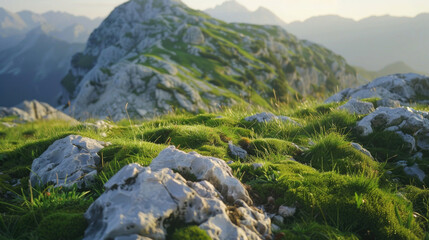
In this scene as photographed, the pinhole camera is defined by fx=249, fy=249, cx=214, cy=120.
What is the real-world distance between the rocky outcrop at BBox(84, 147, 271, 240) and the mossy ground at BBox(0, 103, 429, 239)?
25cm

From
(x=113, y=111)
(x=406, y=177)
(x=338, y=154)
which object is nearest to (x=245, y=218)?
(x=338, y=154)

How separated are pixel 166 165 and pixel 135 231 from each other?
1.73m

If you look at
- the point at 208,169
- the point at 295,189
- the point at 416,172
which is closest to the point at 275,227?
the point at 295,189

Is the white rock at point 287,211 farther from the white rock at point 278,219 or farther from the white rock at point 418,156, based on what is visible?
the white rock at point 418,156

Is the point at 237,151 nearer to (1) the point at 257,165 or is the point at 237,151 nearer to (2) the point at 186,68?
(1) the point at 257,165

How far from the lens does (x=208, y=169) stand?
4.30 m

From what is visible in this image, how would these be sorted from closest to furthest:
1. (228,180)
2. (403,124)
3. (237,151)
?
(228,180) → (237,151) → (403,124)

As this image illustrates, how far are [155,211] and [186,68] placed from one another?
80522 millimetres

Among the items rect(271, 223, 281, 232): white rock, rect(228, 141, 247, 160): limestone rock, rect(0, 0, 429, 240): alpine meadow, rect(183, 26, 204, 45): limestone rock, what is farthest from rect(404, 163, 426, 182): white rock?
rect(183, 26, 204, 45): limestone rock

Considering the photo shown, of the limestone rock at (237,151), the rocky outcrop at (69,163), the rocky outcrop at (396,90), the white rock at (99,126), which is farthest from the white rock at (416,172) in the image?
the rocky outcrop at (396,90)

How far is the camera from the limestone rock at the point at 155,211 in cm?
291

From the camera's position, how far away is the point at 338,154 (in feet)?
20.9

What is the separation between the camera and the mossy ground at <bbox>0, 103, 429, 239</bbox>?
3615 millimetres

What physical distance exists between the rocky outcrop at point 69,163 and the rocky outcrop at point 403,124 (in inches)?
326
